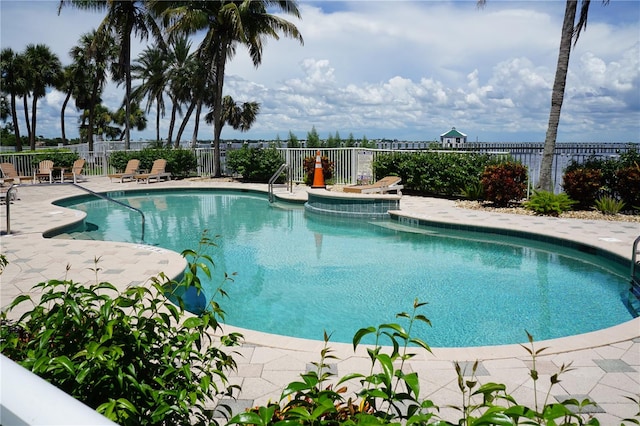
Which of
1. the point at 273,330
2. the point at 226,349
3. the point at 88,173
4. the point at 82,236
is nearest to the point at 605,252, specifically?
the point at 273,330

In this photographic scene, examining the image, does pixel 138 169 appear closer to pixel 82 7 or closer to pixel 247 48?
pixel 247 48

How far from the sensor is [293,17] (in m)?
21.1

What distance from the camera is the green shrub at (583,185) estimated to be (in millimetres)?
11586

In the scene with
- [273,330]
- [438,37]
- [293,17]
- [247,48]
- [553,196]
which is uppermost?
[293,17]

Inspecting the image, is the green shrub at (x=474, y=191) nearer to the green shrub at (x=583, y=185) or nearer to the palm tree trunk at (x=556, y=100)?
the palm tree trunk at (x=556, y=100)

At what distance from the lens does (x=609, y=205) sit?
37.0 ft

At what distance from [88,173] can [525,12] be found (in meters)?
19.3

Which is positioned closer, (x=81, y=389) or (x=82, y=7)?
(x=81, y=389)

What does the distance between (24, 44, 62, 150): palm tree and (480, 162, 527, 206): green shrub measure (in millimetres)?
38776

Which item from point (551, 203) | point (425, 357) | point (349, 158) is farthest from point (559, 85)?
point (425, 357)

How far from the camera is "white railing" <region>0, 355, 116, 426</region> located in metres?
0.74

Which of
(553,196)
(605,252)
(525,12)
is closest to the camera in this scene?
(605,252)

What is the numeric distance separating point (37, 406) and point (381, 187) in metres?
13.6

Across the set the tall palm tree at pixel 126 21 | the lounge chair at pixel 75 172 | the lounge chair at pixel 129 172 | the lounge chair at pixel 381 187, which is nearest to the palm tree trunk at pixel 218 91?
the lounge chair at pixel 129 172
